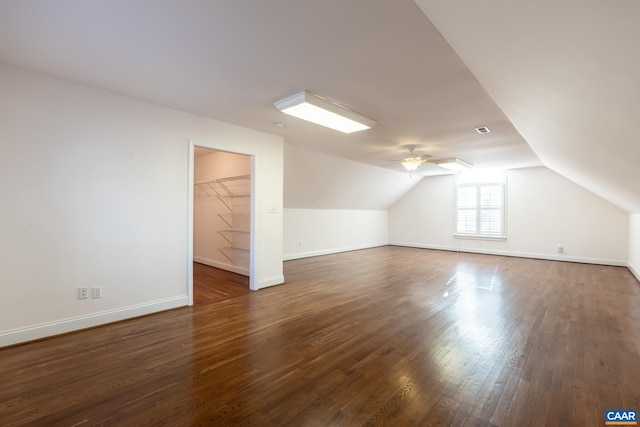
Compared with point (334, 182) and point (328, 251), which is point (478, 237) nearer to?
point (328, 251)

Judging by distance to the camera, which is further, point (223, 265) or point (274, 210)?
point (223, 265)

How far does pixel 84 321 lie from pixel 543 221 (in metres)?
9.56

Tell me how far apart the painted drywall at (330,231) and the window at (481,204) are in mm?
2611

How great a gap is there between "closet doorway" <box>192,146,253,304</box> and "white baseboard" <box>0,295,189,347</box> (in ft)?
3.97

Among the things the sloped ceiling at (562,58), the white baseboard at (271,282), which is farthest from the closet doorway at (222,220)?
the sloped ceiling at (562,58)

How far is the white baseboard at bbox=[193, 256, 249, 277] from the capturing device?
5727mm

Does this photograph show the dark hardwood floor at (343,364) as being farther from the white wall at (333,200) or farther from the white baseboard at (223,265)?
the white wall at (333,200)

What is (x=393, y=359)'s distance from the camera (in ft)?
8.13

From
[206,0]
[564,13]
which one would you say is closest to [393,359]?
[564,13]

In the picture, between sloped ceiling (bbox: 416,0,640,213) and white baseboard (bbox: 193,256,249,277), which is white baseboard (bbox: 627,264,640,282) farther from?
white baseboard (bbox: 193,256,249,277)

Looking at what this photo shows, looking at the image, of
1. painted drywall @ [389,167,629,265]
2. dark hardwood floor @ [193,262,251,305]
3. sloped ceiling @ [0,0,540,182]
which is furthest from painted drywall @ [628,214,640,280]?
dark hardwood floor @ [193,262,251,305]

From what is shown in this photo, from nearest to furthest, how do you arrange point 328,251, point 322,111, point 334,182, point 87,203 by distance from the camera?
point 87,203
point 322,111
point 334,182
point 328,251

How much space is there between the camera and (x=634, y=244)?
589 centimetres

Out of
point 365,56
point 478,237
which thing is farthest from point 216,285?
point 478,237
